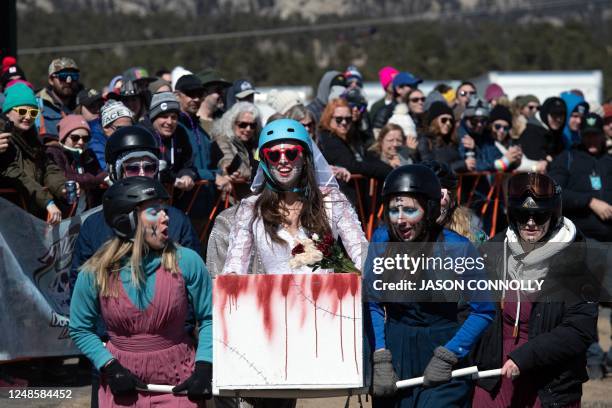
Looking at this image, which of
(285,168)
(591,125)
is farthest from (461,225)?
(591,125)

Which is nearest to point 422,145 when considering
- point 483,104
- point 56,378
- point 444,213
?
point 483,104

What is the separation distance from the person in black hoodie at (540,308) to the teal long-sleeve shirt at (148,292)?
59.2 inches

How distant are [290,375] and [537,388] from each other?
1465 mm

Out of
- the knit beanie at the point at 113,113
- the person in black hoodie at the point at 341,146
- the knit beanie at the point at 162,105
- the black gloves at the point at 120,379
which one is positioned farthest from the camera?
the person in black hoodie at the point at 341,146

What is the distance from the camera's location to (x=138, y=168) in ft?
23.3

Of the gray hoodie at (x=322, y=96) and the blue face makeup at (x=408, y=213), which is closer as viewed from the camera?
the blue face makeup at (x=408, y=213)

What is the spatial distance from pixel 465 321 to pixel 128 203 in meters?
1.70

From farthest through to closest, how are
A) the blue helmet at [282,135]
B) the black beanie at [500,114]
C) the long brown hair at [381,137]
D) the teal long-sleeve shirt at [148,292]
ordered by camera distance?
the black beanie at [500,114], the long brown hair at [381,137], the blue helmet at [282,135], the teal long-sleeve shirt at [148,292]

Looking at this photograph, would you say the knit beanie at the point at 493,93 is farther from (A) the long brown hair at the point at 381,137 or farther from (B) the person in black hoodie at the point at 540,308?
(B) the person in black hoodie at the point at 540,308

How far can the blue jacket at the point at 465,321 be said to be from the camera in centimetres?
566

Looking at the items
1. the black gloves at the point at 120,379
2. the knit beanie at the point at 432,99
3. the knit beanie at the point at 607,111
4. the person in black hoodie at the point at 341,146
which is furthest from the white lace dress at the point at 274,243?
the knit beanie at the point at 607,111

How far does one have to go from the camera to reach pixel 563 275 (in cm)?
623

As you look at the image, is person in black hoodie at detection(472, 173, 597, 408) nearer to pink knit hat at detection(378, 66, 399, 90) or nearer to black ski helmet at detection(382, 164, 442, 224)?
black ski helmet at detection(382, 164, 442, 224)

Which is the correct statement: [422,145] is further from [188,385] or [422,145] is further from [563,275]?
[188,385]
